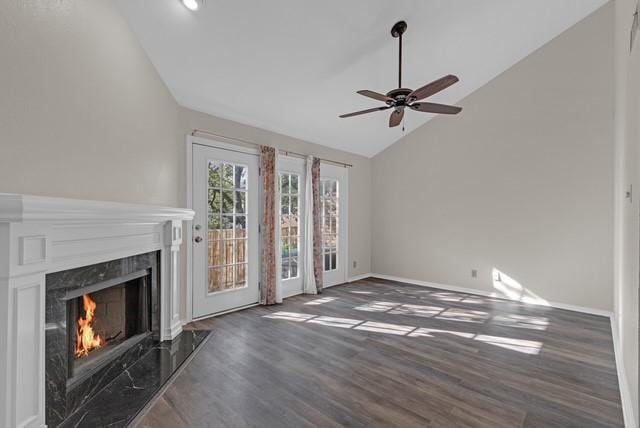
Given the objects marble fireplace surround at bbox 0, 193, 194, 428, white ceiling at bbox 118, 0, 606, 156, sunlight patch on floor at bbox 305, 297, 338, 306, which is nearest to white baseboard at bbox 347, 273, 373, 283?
sunlight patch on floor at bbox 305, 297, 338, 306

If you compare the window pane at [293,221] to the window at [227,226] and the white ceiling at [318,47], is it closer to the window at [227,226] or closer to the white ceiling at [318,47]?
the window at [227,226]

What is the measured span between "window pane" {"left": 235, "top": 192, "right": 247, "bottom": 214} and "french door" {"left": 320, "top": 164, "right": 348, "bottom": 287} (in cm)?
151

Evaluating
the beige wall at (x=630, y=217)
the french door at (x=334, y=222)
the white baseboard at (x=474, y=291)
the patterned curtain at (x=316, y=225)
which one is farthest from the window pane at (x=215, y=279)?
the beige wall at (x=630, y=217)

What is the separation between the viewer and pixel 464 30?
3484 mm

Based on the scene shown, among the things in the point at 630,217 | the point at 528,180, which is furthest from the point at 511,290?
the point at 630,217

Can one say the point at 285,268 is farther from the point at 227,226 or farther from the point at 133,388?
the point at 133,388

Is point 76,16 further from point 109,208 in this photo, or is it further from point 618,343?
point 618,343

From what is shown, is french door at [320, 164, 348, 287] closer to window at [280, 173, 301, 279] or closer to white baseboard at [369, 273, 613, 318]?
window at [280, 173, 301, 279]

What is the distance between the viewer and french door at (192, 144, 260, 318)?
3.55 metres

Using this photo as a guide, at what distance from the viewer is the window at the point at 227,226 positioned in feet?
12.1

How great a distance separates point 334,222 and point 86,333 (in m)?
3.86

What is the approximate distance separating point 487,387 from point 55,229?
2942 mm

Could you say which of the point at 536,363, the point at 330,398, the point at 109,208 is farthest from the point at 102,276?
the point at 536,363

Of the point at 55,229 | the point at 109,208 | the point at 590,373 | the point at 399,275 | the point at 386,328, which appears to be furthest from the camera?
the point at 399,275
